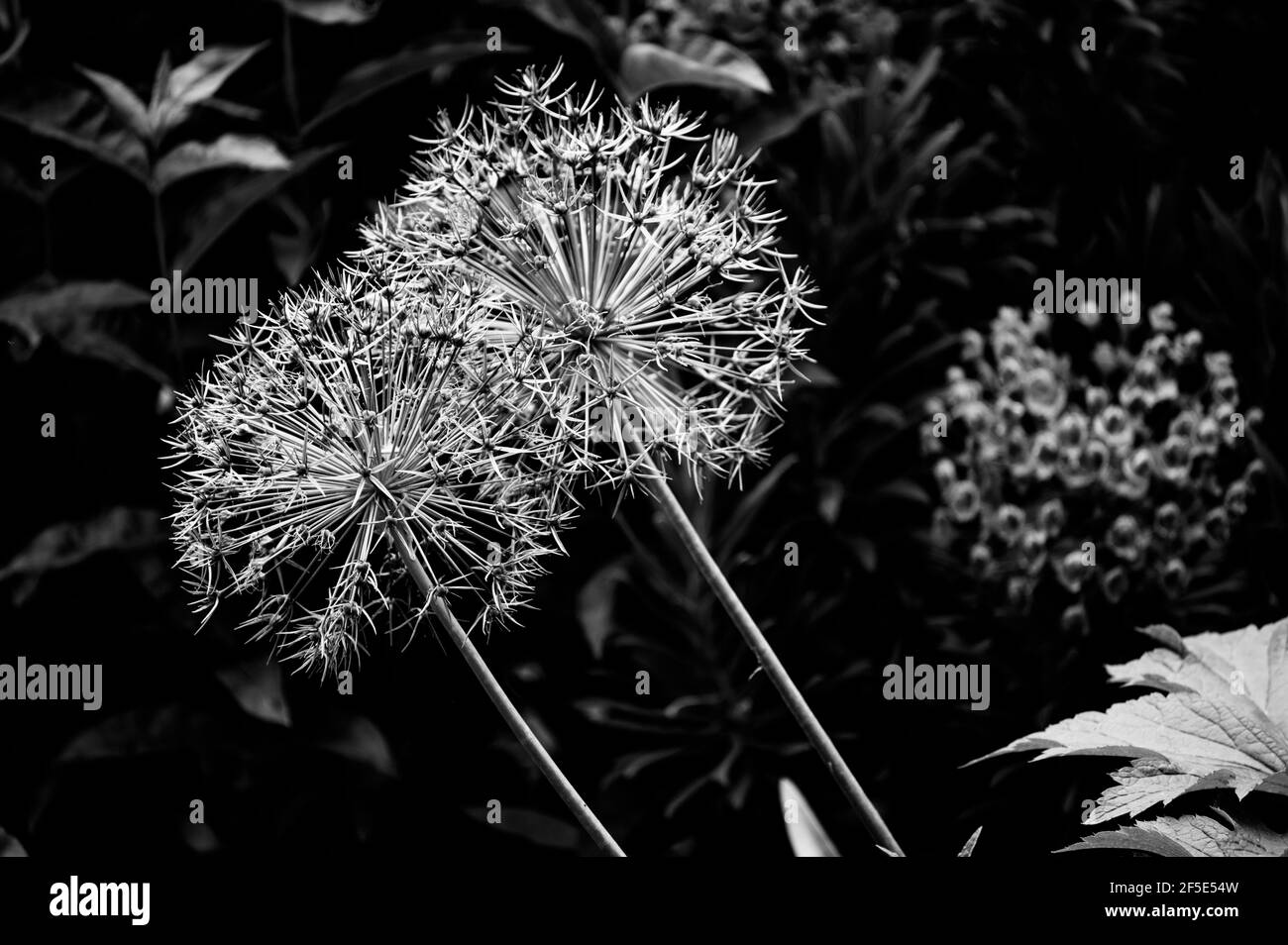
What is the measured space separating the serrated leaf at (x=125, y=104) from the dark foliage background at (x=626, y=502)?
0.07 meters

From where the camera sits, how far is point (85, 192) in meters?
2.48

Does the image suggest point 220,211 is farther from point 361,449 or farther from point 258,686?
point 361,449

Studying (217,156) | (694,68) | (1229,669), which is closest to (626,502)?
(694,68)

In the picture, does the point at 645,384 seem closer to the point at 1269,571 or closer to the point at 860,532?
the point at 860,532

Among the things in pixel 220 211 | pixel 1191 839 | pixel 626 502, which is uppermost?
pixel 220 211

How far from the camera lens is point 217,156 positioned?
211 cm

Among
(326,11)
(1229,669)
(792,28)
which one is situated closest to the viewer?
(1229,669)

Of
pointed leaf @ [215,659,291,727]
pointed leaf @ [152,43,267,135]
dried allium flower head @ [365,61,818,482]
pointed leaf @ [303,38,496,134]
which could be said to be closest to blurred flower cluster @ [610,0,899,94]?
pointed leaf @ [303,38,496,134]

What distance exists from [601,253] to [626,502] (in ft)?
5.18

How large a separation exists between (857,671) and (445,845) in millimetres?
935

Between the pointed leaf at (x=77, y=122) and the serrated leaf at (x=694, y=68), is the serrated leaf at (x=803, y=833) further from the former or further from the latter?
the pointed leaf at (x=77, y=122)

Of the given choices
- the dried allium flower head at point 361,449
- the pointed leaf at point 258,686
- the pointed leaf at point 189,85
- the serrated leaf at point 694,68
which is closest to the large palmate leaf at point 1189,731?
the dried allium flower head at point 361,449
